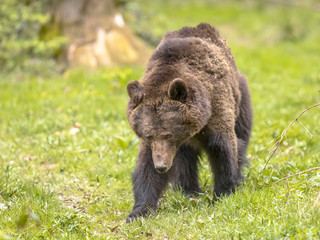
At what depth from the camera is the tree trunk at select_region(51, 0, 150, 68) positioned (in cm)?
1098

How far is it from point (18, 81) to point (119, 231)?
22.7ft

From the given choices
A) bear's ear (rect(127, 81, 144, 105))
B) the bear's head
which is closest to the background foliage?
bear's ear (rect(127, 81, 144, 105))

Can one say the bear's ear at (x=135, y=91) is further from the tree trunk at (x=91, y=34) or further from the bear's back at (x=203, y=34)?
the tree trunk at (x=91, y=34)

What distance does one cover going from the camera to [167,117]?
4.67 metres

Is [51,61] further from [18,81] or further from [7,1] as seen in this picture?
[7,1]

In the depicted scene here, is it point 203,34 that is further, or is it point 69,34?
point 69,34

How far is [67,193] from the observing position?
5.70m

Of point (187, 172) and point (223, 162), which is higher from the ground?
point (223, 162)

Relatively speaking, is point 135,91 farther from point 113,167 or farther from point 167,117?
point 113,167

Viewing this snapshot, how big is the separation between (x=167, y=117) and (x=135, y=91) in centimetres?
45

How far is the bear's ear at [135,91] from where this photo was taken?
4.79 metres

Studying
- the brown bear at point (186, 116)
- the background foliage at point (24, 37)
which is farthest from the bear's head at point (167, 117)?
the background foliage at point (24, 37)

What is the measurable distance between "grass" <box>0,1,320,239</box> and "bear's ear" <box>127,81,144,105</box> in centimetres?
124

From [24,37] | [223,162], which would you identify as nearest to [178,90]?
[223,162]
